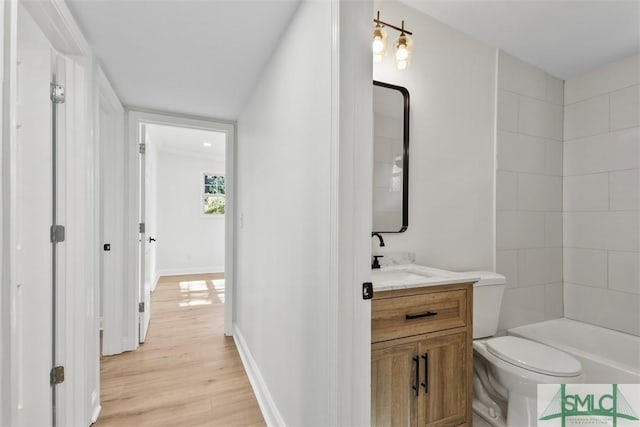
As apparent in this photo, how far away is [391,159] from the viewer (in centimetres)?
198

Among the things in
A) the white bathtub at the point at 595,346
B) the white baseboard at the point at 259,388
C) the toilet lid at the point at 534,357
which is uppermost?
the toilet lid at the point at 534,357

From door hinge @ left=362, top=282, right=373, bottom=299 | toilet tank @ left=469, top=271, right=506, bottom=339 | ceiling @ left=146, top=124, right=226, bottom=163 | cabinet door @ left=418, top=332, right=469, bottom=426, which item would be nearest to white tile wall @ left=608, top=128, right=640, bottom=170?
toilet tank @ left=469, top=271, right=506, bottom=339

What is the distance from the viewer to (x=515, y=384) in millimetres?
1594

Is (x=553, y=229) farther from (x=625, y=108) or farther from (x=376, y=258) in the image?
(x=376, y=258)

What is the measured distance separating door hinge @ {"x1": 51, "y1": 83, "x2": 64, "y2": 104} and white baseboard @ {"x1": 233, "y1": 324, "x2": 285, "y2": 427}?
1921mm

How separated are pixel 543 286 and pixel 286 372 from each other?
7.51 ft

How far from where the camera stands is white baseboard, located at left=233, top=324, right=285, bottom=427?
1.67 m

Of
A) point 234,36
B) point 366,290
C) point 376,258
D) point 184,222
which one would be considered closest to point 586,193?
point 376,258

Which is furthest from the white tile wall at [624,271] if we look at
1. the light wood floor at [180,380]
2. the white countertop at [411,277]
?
the light wood floor at [180,380]

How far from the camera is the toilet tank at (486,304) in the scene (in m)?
1.86

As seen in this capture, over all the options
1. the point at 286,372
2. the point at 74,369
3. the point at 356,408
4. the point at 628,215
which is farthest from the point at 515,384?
the point at 74,369

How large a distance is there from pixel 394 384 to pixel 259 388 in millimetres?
1003

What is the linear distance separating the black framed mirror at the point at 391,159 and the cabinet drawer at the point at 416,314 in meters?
0.56

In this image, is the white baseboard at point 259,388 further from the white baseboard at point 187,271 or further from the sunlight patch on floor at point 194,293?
the white baseboard at point 187,271
